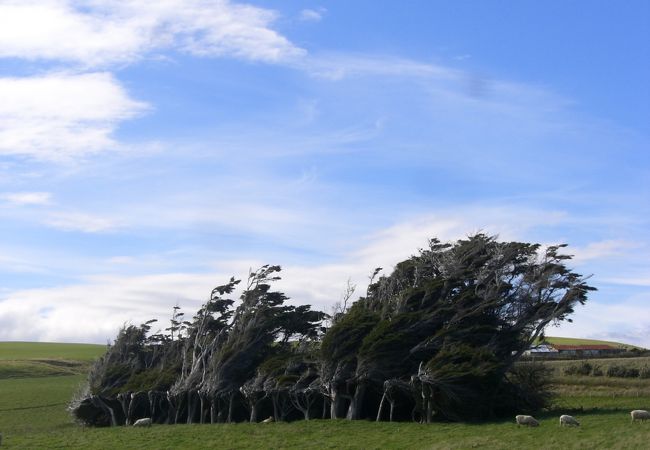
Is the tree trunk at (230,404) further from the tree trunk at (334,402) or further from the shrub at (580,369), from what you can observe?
the shrub at (580,369)

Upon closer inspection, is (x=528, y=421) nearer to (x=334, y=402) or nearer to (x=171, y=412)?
(x=334, y=402)

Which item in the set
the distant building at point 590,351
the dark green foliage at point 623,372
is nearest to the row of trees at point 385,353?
the dark green foliage at point 623,372

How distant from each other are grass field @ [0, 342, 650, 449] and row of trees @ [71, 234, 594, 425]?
9.18 ft

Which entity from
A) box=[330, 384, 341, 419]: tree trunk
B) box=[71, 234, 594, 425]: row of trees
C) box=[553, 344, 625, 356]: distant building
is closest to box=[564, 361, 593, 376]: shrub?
box=[71, 234, 594, 425]: row of trees

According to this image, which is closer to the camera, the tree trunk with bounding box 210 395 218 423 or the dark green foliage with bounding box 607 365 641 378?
the tree trunk with bounding box 210 395 218 423

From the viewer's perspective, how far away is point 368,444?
115 ft

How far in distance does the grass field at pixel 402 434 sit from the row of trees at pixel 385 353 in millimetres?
2797

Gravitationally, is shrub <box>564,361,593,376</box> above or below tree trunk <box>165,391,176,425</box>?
above

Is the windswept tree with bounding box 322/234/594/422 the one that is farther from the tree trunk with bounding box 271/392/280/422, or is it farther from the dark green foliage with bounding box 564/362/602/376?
the dark green foliage with bounding box 564/362/602/376

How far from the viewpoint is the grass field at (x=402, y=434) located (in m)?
30.7

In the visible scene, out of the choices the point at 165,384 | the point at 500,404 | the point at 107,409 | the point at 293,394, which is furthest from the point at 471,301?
the point at 107,409

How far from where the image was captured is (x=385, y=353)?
44.8 metres

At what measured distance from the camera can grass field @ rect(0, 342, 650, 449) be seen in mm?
30656

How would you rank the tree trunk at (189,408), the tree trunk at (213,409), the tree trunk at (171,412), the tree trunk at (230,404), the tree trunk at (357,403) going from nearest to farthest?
the tree trunk at (357,403)
the tree trunk at (230,404)
the tree trunk at (213,409)
the tree trunk at (189,408)
the tree trunk at (171,412)
